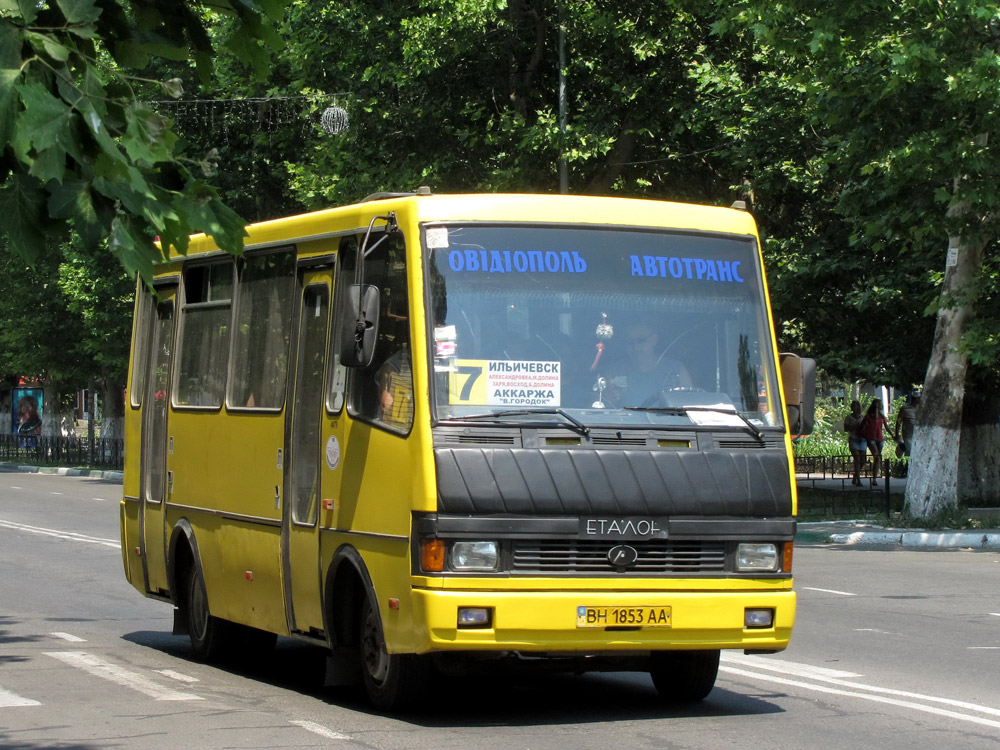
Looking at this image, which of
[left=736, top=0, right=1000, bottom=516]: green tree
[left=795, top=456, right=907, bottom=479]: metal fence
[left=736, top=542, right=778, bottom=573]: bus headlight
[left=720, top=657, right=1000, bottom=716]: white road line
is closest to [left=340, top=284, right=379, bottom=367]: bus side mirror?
[left=736, top=542, right=778, bottom=573]: bus headlight

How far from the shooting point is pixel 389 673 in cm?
821

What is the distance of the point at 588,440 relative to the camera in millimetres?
8016

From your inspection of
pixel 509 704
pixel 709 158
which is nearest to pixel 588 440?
pixel 509 704

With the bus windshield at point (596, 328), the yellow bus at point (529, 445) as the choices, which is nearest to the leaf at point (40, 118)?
the yellow bus at point (529, 445)

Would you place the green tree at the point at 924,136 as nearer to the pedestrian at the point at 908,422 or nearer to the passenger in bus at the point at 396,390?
the pedestrian at the point at 908,422

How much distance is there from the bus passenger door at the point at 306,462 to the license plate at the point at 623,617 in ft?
5.77

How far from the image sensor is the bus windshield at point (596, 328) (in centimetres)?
810

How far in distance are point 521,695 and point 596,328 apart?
230 cm

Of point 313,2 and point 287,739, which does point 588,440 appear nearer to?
point 287,739

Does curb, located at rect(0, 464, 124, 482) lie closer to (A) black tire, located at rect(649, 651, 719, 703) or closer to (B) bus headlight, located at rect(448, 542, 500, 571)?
(A) black tire, located at rect(649, 651, 719, 703)

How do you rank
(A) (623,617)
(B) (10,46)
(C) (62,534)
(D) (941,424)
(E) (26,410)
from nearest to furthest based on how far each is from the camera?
1. (B) (10,46)
2. (A) (623,617)
3. (C) (62,534)
4. (D) (941,424)
5. (E) (26,410)

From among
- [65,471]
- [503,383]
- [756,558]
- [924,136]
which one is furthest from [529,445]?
[65,471]

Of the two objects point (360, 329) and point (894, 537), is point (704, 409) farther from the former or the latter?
point (894, 537)

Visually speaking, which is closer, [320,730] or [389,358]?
[320,730]
